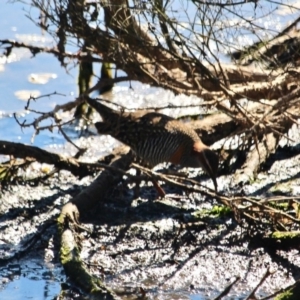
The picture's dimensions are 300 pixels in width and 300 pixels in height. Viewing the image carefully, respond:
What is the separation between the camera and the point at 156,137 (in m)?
7.73

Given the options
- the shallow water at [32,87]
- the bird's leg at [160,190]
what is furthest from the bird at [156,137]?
the shallow water at [32,87]

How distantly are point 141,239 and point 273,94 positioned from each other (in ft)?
8.29

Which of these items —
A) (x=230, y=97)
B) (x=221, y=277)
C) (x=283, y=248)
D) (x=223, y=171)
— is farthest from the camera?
(x=223, y=171)

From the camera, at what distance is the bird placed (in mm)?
7660

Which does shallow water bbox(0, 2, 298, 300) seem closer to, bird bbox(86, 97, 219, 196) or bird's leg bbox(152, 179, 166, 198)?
bird bbox(86, 97, 219, 196)

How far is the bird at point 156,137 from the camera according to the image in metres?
7.66

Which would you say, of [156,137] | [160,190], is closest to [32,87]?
[156,137]

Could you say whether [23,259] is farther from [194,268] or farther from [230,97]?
[230,97]

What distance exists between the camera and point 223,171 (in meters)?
8.22

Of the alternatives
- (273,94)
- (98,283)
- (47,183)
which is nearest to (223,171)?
(273,94)

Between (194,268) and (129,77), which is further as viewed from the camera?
(129,77)

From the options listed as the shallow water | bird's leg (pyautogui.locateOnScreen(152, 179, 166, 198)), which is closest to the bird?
bird's leg (pyautogui.locateOnScreen(152, 179, 166, 198))

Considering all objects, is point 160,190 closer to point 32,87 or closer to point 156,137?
point 156,137

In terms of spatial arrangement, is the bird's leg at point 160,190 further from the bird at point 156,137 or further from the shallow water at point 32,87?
the shallow water at point 32,87
